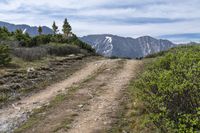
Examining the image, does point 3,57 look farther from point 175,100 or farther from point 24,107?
point 175,100

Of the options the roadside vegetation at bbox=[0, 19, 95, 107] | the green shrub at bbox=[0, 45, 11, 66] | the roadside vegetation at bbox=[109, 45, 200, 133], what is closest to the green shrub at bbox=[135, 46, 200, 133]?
the roadside vegetation at bbox=[109, 45, 200, 133]

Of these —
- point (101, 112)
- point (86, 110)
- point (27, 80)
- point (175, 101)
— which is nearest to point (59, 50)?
point (27, 80)

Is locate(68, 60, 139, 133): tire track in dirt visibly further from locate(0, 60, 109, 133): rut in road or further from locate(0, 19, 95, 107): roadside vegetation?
locate(0, 19, 95, 107): roadside vegetation

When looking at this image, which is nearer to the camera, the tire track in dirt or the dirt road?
the tire track in dirt

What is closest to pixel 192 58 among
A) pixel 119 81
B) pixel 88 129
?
pixel 88 129

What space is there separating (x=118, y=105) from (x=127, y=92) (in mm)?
2956

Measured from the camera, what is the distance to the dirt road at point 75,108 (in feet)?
42.1

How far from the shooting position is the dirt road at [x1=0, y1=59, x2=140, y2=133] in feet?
42.1

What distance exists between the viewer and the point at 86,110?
14938 mm

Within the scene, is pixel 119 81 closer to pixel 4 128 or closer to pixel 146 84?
pixel 4 128

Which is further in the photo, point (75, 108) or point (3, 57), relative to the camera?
point (3, 57)

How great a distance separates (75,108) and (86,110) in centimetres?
66

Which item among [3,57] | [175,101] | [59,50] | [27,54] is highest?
[175,101]

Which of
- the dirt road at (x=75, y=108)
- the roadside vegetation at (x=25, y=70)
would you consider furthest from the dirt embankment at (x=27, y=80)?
the dirt road at (x=75, y=108)
